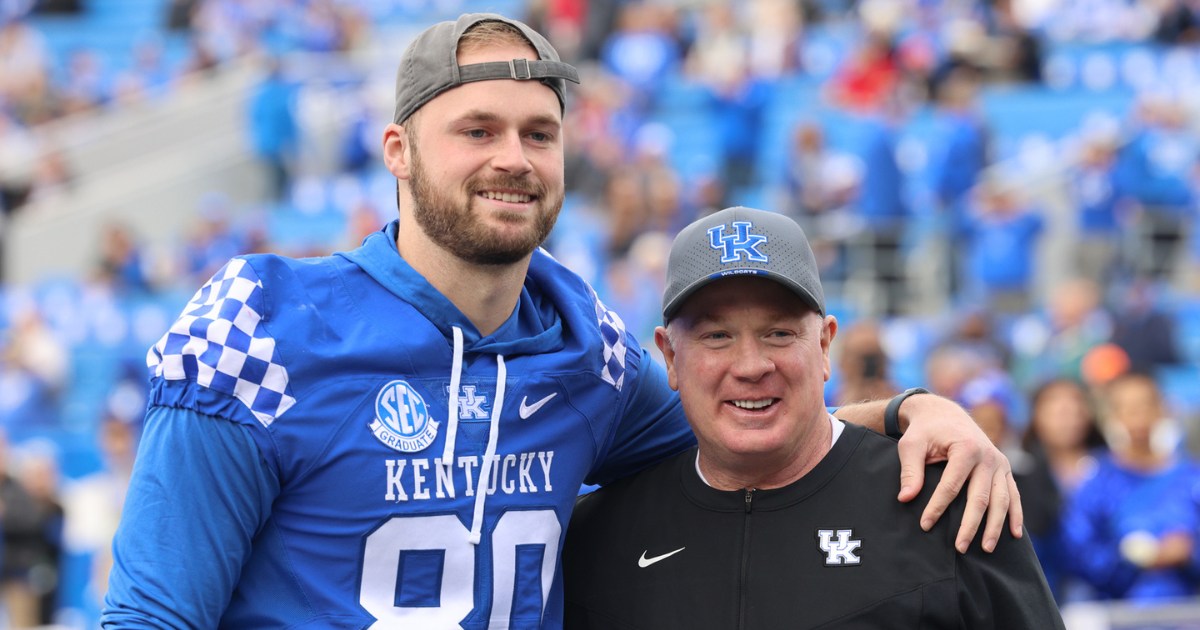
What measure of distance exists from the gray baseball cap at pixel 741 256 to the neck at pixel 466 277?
33 cm

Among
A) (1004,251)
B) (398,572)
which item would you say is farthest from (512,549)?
(1004,251)

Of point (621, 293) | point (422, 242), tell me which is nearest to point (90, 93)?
point (621, 293)

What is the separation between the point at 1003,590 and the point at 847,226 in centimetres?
819

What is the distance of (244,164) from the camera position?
15.8 meters

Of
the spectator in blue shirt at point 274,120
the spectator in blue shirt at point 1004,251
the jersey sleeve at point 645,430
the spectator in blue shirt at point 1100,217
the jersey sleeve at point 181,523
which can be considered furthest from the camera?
the spectator in blue shirt at point 274,120

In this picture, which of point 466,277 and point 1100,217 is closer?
point 466,277

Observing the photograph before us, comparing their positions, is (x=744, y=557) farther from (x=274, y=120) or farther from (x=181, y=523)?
(x=274, y=120)

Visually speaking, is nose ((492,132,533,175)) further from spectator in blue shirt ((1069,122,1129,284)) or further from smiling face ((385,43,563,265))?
spectator in blue shirt ((1069,122,1129,284))

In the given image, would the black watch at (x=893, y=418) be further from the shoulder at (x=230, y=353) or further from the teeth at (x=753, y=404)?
the shoulder at (x=230, y=353)

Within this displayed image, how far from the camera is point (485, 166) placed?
2672 mm

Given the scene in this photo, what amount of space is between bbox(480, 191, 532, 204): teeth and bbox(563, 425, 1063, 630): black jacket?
2.39 ft

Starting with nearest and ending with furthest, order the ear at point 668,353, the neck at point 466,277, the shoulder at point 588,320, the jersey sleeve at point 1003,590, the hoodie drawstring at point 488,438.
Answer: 1. the jersey sleeve at point 1003,590
2. the hoodie drawstring at point 488,438
3. the neck at point 466,277
4. the ear at point 668,353
5. the shoulder at point 588,320

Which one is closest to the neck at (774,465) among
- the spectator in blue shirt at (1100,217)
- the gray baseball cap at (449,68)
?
the gray baseball cap at (449,68)

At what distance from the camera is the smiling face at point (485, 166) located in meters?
2.68
